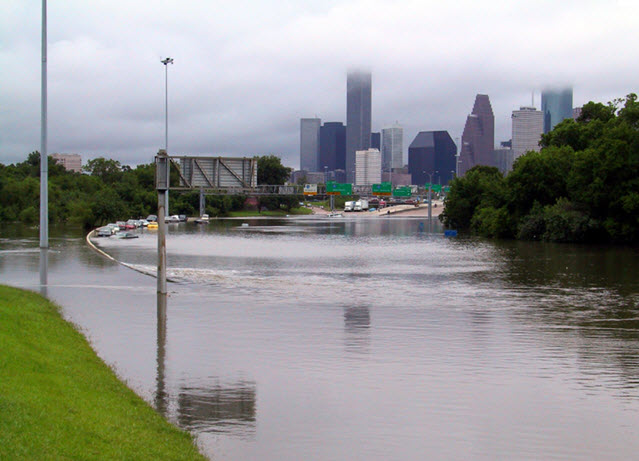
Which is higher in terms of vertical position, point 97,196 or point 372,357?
point 97,196

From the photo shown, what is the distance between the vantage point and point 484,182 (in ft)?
346

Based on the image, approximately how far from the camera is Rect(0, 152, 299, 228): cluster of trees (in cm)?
10975

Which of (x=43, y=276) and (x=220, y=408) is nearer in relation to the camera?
(x=220, y=408)

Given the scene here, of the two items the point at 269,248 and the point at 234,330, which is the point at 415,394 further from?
the point at 269,248

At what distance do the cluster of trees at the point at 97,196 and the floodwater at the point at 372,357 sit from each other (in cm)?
7059

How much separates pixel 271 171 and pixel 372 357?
175204 mm

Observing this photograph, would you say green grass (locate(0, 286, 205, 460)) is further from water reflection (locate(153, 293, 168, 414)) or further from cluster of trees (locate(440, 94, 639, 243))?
cluster of trees (locate(440, 94, 639, 243))

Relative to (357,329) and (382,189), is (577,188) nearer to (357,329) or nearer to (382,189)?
(357,329)

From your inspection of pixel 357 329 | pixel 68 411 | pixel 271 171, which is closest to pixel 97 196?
pixel 271 171

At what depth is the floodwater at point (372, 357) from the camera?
41.9 ft

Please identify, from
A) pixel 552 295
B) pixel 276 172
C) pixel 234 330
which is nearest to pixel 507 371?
pixel 234 330

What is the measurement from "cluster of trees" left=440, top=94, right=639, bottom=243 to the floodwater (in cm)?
3213

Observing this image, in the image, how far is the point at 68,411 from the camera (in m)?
10.8

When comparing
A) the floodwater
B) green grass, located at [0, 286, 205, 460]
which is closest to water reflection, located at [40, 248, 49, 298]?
the floodwater
